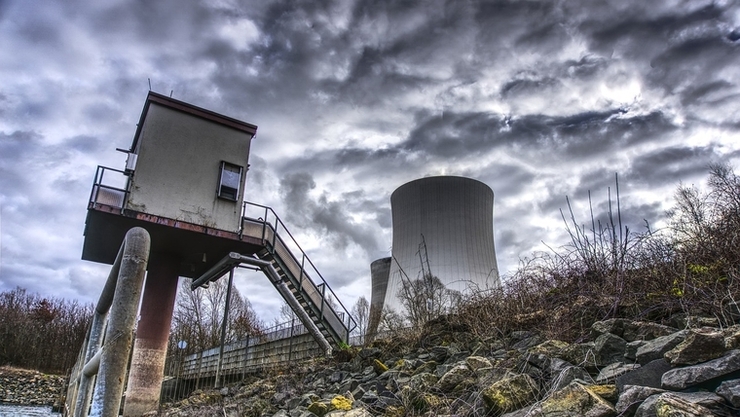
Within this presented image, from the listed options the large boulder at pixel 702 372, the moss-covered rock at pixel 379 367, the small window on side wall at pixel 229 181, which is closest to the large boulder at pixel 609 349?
the large boulder at pixel 702 372

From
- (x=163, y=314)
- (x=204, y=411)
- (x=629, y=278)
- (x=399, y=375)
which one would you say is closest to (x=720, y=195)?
(x=629, y=278)

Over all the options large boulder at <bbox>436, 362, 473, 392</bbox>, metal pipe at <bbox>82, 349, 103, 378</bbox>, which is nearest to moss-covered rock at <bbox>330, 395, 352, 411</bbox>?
large boulder at <bbox>436, 362, 473, 392</bbox>

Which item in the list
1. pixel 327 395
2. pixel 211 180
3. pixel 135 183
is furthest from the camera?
pixel 211 180

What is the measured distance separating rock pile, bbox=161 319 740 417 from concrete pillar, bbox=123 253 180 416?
7.24 meters

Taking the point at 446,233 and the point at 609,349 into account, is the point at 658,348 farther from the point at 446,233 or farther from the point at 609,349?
the point at 446,233

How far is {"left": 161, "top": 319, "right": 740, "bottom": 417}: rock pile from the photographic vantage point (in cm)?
308

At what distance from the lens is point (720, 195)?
6.35 m

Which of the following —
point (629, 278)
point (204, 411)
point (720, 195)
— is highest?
point (720, 195)

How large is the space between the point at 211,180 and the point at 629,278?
506 inches

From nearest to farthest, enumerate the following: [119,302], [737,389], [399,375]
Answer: [119,302] → [737,389] → [399,375]

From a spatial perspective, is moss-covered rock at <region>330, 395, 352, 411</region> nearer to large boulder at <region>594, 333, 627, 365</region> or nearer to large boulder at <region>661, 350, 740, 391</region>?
large boulder at <region>594, 333, 627, 365</region>

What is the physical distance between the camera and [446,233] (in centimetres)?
2227

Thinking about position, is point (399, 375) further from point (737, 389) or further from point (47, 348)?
point (47, 348)

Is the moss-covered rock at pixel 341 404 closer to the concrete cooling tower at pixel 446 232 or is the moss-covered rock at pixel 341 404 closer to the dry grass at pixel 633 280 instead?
the dry grass at pixel 633 280
